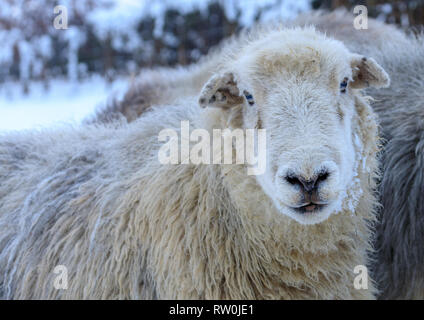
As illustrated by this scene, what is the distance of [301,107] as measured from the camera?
8.30 ft

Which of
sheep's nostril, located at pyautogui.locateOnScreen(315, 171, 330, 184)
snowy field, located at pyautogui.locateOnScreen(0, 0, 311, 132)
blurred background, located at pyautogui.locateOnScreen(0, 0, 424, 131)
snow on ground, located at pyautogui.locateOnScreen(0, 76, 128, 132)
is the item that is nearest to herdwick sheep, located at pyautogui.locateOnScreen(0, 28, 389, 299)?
sheep's nostril, located at pyautogui.locateOnScreen(315, 171, 330, 184)

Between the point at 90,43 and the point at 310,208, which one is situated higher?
the point at 90,43

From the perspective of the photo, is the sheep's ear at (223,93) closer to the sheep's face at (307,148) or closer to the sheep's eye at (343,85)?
the sheep's face at (307,148)

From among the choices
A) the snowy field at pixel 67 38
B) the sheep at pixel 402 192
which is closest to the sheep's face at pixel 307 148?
the sheep at pixel 402 192

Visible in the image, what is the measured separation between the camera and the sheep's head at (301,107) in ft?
7.59

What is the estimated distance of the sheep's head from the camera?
231 centimetres

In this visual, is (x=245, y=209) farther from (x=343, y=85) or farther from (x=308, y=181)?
(x=343, y=85)

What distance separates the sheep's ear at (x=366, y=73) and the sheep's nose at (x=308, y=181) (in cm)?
89

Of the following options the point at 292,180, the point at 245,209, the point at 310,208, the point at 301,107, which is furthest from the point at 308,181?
the point at 245,209

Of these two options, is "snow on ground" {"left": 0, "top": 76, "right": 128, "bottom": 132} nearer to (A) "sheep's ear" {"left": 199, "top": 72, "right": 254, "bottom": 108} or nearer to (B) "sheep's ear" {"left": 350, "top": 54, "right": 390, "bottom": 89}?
(A) "sheep's ear" {"left": 199, "top": 72, "right": 254, "bottom": 108}

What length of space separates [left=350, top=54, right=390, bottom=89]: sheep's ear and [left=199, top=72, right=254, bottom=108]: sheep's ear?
2.18 feet

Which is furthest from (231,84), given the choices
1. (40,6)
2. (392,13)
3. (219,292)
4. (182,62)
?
(40,6)

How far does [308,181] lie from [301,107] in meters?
0.45

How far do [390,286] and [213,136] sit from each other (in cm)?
185
